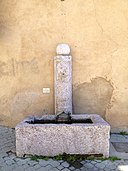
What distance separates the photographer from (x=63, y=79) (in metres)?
4.64

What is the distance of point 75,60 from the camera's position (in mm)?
4852

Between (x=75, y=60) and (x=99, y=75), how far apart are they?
2.09 feet

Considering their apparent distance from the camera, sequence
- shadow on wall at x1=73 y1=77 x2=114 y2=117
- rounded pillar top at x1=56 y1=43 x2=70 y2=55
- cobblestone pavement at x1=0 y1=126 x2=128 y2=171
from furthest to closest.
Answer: shadow on wall at x1=73 y1=77 x2=114 y2=117 → rounded pillar top at x1=56 y1=43 x2=70 y2=55 → cobblestone pavement at x1=0 y1=126 x2=128 y2=171

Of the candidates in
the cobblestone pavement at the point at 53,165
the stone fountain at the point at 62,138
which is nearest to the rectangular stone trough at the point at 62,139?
the stone fountain at the point at 62,138

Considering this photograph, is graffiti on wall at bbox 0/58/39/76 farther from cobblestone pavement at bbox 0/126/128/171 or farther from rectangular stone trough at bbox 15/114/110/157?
cobblestone pavement at bbox 0/126/128/171

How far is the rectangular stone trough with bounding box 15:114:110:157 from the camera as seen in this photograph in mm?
3645

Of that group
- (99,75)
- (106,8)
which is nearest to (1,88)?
(99,75)

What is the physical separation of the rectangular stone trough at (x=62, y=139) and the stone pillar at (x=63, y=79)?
104 cm

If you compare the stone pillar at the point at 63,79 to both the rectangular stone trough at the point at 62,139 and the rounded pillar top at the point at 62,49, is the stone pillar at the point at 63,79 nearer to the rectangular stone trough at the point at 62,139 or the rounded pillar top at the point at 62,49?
the rounded pillar top at the point at 62,49

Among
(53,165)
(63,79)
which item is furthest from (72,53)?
(53,165)

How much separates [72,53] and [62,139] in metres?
2.02

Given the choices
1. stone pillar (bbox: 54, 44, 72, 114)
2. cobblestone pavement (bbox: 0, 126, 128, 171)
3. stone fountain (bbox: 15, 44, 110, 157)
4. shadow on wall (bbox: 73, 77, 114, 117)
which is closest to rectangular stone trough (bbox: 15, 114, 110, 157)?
stone fountain (bbox: 15, 44, 110, 157)

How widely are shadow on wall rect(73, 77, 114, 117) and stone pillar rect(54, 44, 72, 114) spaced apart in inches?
10.9

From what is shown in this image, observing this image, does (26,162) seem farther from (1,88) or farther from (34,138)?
(1,88)
